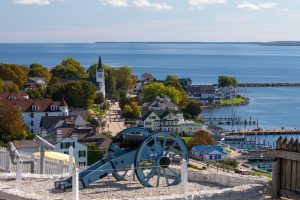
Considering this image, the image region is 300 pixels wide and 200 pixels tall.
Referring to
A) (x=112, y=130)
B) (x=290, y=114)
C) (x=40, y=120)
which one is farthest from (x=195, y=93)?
(x=40, y=120)

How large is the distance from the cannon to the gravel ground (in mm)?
223

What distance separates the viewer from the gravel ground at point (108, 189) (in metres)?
12.1

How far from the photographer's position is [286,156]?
9906mm

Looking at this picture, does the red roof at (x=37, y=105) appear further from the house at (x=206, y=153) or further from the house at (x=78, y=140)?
the house at (x=206, y=153)

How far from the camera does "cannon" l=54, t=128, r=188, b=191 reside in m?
12.8

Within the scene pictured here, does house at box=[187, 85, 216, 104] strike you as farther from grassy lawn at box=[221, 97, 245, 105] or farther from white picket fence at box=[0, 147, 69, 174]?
white picket fence at box=[0, 147, 69, 174]

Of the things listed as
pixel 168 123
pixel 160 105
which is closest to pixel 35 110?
pixel 168 123

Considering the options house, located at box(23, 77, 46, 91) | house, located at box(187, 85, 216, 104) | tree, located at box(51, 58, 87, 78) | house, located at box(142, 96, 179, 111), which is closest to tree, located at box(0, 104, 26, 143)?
house, located at box(23, 77, 46, 91)

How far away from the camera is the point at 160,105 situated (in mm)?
83812

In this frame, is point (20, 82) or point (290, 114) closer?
point (20, 82)

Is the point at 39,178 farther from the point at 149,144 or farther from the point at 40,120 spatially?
the point at 40,120

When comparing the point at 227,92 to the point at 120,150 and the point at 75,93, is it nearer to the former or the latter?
the point at 75,93

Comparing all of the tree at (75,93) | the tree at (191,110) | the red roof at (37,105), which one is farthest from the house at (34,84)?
the tree at (191,110)

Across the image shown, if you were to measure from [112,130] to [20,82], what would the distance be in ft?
76.0
